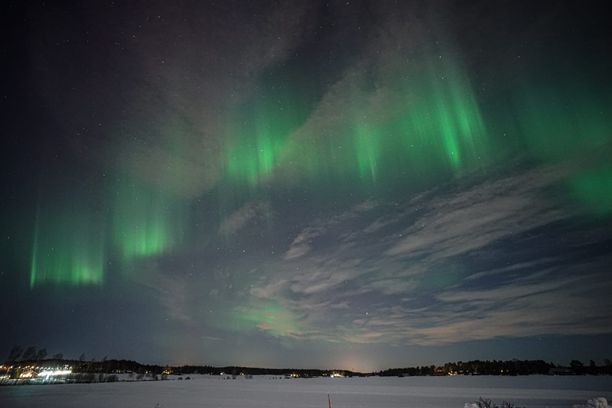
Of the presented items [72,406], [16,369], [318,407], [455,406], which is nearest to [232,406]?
[318,407]

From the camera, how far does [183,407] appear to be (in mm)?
36312

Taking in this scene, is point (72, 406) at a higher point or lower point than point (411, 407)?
higher

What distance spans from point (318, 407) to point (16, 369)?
153 m

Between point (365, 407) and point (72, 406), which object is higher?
point (72, 406)

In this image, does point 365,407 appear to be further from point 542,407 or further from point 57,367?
point 57,367

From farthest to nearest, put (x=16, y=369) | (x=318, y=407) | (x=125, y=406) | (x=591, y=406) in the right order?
(x=16, y=369) → (x=125, y=406) → (x=318, y=407) → (x=591, y=406)

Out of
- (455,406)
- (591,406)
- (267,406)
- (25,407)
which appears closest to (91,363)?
(25,407)

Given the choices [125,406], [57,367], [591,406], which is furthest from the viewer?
[57,367]

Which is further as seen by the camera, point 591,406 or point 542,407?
point 542,407

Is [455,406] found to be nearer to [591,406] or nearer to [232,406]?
[591,406]

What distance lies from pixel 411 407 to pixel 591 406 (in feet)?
63.6

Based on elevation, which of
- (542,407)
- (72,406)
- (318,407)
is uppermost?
(72,406)

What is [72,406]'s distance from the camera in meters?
37.5

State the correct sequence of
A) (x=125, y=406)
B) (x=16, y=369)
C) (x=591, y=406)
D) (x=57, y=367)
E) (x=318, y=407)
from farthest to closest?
(x=57, y=367) < (x=16, y=369) < (x=125, y=406) < (x=318, y=407) < (x=591, y=406)
